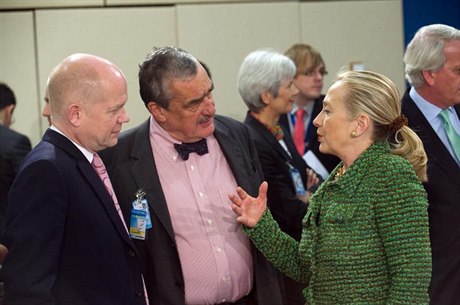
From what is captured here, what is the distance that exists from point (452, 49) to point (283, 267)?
4.40ft

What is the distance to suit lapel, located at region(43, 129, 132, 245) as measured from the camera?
7.97ft

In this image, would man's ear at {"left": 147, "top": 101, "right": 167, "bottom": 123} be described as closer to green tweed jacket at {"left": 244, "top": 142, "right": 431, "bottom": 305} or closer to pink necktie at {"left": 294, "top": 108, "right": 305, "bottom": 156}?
green tweed jacket at {"left": 244, "top": 142, "right": 431, "bottom": 305}

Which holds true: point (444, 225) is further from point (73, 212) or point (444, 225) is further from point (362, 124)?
point (73, 212)

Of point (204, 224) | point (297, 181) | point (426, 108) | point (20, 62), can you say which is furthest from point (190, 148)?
point (20, 62)

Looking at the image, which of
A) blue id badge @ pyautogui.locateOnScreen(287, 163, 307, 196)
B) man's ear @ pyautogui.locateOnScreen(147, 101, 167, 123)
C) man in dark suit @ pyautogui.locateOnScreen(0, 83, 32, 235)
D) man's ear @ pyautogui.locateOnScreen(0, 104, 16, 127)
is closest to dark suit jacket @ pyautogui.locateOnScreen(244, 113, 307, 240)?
blue id badge @ pyautogui.locateOnScreen(287, 163, 307, 196)

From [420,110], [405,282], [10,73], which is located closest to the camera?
[405,282]

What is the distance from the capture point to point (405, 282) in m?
2.27

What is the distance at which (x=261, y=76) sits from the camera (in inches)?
152

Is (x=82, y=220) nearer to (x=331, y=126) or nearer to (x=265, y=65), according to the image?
(x=331, y=126)

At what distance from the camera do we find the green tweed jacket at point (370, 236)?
2.28m

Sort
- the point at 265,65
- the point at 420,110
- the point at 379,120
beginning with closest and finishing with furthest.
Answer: the point at 379,120 → the point at 420,110 → the point at 265,65

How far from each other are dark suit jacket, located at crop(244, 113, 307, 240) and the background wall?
1638 millimetres

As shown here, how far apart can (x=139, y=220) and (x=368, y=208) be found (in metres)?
0.82

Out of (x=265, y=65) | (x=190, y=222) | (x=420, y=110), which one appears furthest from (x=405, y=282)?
(x=265, y=65)
